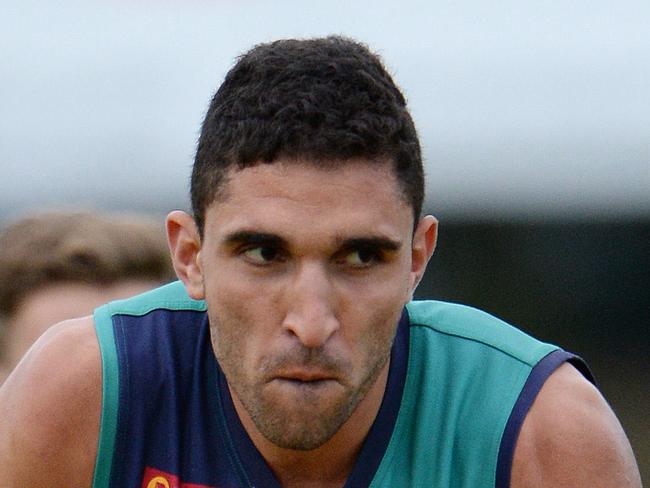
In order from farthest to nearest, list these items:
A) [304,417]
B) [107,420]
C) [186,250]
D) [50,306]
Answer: [50,306], [186,250], [107,420], [304,417]

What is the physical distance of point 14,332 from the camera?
19.8 ft

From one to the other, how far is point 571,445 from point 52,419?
1373mm

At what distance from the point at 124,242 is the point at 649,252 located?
829cm

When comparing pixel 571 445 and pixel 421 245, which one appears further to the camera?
pixel 421 245

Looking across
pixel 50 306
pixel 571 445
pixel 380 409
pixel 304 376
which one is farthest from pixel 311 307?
pixel 50 306

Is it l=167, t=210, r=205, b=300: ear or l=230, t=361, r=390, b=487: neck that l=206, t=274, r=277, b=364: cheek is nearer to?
l=167, t=210, r=205, b=300: ear

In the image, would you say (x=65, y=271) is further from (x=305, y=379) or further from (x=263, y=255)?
(x=305, y=379)

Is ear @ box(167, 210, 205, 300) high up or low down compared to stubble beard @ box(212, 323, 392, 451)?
up

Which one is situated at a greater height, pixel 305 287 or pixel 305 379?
pixel 305 287

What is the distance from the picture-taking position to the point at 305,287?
3832 millimetres

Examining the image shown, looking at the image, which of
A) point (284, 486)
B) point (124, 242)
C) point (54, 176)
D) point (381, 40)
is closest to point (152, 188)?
point (54, 176)

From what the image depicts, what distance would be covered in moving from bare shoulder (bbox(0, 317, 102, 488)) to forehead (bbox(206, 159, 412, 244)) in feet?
2.01

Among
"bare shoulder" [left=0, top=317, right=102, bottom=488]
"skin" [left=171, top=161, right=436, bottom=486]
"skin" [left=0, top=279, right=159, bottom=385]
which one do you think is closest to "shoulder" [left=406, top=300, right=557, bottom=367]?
"skin" [left=171, top=161, right=436, bottom=486]

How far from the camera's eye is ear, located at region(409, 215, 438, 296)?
4254 mm
